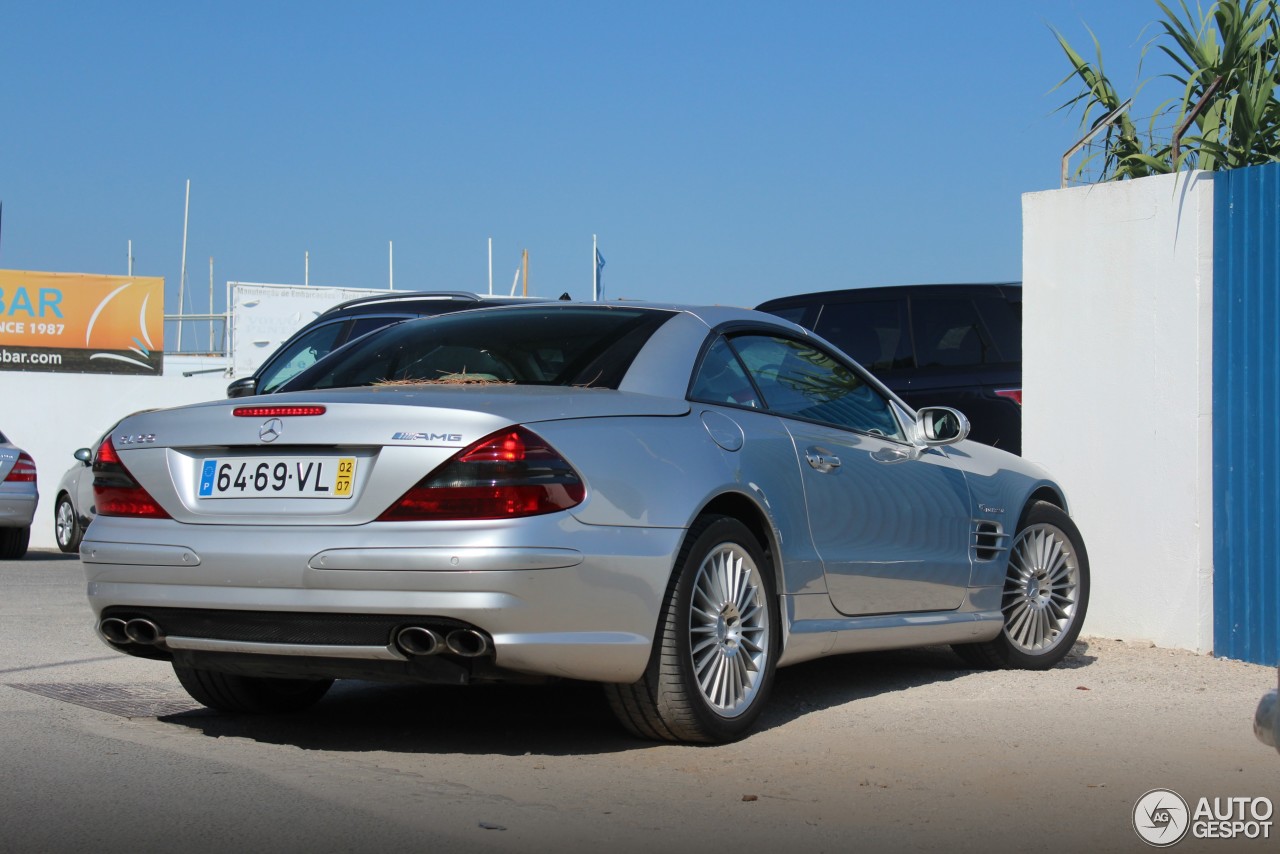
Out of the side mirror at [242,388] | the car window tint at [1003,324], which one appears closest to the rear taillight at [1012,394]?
the car window tint at [1003,324]

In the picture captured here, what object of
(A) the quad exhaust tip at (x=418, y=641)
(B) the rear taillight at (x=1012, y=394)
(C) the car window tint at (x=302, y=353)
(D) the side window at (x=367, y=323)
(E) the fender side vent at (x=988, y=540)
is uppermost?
(D) the side window at (x=367, y=323)

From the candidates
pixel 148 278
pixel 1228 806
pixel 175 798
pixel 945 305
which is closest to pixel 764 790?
pixel 1228 806

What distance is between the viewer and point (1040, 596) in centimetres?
743

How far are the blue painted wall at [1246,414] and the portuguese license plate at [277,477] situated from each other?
4747 millimetres

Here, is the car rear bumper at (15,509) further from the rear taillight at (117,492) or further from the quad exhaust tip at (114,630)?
the quad exhaust tip at (114,630)

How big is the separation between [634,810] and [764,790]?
0.49m

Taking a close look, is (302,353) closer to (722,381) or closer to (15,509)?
(15,509)

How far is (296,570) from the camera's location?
4.67 meters

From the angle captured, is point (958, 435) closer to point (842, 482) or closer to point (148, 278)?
point (842, 482)

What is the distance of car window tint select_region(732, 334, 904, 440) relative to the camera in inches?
236

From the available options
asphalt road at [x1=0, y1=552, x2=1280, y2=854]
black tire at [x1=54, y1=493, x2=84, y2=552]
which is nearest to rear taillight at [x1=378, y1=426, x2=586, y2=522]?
asphalt road at [x1=0, y1=552, x2=1280, y2=854]

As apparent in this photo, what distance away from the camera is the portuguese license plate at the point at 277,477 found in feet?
15.5

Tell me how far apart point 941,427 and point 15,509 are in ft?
36.6

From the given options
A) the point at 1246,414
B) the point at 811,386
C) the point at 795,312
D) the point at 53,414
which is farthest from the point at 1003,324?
the point at 53,414
